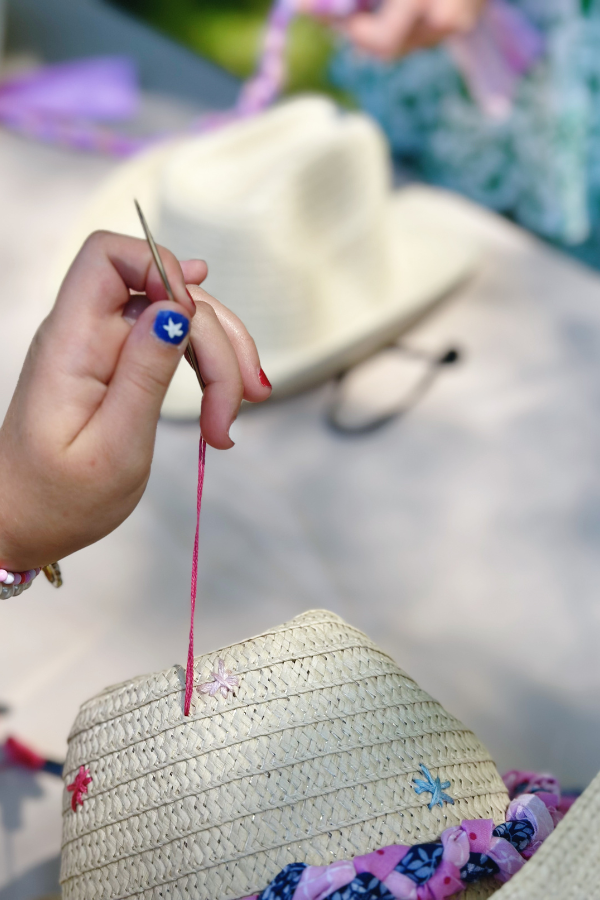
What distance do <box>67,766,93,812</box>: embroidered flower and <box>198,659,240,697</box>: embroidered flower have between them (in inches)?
4.0

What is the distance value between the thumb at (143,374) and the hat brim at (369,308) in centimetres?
76

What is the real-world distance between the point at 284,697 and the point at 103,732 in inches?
5.0

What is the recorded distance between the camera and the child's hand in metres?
0.39

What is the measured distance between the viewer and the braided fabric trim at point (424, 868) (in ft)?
1.38

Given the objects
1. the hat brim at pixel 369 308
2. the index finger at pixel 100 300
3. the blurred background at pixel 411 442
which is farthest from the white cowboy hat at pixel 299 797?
the hat brim at pixel 369 308

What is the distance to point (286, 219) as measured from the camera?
113 cm

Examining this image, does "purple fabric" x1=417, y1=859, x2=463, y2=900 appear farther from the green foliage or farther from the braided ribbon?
the green foliage

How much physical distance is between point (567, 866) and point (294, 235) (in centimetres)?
91

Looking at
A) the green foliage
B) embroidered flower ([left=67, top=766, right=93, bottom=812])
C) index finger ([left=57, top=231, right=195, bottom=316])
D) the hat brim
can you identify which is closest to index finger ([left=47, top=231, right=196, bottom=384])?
index finger ([left=57, top=231, right=195, bottom=316])

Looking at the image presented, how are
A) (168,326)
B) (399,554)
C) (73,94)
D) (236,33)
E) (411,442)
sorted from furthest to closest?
(236,33) → (73,94) → (411,442) → (399,554) → (168,326)

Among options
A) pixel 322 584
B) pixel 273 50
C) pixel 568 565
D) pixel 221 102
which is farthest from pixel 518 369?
pixel 221 102

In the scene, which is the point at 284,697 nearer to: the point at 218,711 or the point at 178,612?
the point at 218,711

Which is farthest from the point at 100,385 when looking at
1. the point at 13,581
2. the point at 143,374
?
the point at 13,581

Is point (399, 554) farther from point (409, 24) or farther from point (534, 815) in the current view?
point (409, 24)
